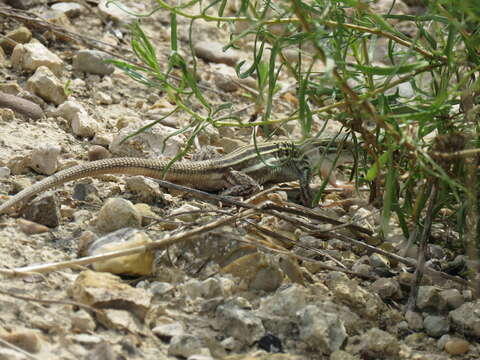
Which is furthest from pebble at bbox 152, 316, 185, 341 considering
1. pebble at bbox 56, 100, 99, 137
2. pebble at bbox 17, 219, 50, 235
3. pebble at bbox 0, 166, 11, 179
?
pebble at bbox 56, 100, 99, 137

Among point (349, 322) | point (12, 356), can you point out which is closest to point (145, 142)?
point (349, 322)

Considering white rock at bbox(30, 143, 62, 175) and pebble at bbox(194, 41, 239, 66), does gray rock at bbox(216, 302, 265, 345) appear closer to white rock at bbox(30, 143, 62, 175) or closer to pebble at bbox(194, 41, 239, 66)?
white rock at bbox(30, 143, 62, 175)

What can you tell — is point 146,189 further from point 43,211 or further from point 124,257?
point 124,257

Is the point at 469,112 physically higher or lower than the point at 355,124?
higher

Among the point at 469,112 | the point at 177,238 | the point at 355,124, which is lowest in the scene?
the point at 177,238

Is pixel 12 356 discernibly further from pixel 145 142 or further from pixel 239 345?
pixel 145 142

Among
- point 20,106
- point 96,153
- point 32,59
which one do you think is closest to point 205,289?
point 96,153
